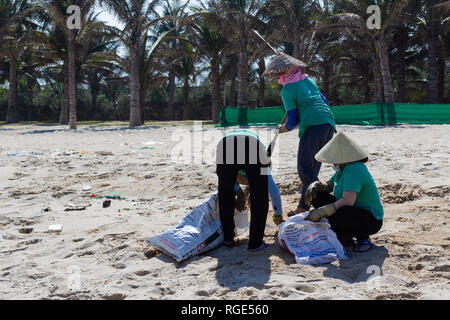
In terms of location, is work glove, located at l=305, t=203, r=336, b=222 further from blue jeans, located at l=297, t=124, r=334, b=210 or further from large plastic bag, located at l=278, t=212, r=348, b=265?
blue jeans, located at l=297, t=124, r=334, b=210

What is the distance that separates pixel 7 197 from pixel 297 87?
13.7 feet

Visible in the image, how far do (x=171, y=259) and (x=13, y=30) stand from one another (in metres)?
26.4

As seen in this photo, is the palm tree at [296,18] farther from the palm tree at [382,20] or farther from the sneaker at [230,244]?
the sneaker at [230,244]

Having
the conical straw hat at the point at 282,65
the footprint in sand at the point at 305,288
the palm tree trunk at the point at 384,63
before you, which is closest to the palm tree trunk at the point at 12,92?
the palm tree trunk at the point at 384,63

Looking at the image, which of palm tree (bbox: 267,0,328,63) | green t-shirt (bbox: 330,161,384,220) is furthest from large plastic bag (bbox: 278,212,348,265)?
palm tree (bbox: 267,0,328,63)

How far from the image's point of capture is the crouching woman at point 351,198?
3.04 metres

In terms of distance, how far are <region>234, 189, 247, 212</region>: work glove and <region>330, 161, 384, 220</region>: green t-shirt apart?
30.8 inches

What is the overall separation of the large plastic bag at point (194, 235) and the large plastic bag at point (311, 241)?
57 centimetres

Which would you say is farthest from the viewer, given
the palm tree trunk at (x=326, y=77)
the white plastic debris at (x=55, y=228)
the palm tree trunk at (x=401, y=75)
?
the palm tree trunk at (x=326, y=77)

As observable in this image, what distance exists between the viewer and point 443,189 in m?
4.54

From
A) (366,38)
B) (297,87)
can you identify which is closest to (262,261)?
(297,87)

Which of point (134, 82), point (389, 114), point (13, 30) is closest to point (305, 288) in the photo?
point (389, 114)

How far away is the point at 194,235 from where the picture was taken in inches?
128
